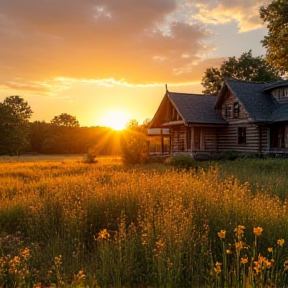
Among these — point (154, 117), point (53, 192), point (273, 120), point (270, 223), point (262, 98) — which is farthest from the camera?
point (154, 117)

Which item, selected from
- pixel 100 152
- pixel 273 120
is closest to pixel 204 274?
pixel 273 120

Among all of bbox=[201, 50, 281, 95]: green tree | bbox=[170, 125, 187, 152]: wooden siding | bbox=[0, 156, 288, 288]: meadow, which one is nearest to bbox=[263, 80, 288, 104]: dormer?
bbox=[170, 125, 187, 152]: wooden siding

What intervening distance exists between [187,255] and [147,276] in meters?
0.78

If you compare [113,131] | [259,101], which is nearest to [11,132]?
[113,131]

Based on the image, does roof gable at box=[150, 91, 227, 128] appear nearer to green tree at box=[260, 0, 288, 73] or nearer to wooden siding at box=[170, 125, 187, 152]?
wooden siding at box=[170, 125, 187, 152]

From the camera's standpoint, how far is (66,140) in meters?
74.4

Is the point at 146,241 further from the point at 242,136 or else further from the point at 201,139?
the point at 201,139

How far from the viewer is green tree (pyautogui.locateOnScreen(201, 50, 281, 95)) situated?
54.1 metres

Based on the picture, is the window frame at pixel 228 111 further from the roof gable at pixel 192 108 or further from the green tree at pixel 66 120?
the green tree at pixel 66 120

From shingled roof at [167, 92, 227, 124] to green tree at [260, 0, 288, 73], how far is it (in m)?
7.96

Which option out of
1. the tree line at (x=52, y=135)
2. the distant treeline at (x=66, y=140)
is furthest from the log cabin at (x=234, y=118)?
the distant treeline at (x=66, y=140)

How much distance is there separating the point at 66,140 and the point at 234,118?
4838 cm

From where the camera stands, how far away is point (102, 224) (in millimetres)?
8109

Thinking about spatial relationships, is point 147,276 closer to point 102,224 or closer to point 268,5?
point 102,224
